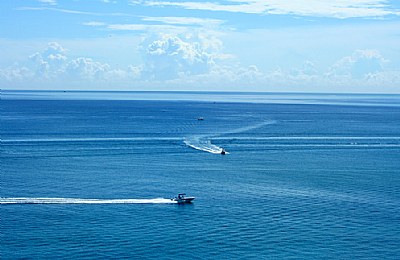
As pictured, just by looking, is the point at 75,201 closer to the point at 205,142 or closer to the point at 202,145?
the point at 202,145

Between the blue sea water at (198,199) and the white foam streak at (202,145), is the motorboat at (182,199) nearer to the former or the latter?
the blue sea water at (198,199)

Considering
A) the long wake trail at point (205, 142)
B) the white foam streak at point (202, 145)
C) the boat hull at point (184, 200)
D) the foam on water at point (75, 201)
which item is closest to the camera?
the foam on water at point (75, 201)

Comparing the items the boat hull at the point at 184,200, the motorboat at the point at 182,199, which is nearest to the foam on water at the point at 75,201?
the boat hull at the point at 184,200

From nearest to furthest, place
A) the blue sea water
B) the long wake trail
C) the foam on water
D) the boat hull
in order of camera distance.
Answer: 1. the blue sea water
2. the foam on water
3. the boat hull
4. the long wake trail

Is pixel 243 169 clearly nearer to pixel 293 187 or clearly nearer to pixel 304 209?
pixel 293 187

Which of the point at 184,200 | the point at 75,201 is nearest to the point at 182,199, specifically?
the point at 184,200

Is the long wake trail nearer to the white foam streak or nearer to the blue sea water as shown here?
the white foam streak

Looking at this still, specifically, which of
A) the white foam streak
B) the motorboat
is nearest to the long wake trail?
the white foam streak

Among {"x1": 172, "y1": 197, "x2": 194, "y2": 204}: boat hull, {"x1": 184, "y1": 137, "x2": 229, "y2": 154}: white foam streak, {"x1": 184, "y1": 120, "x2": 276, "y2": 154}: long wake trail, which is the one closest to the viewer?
{"x1": 172, "y1": 197, "x2": 194, "y2": 204}: boat hull

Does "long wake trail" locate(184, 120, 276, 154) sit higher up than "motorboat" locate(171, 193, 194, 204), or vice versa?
"long wake trail" locate(184, 120, 276, 154)
